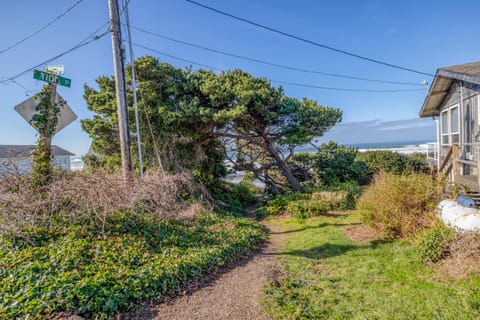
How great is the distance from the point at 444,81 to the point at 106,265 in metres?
12.8

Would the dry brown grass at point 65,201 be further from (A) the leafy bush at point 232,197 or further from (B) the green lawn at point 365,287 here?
(A) the leafy bush at point 232,197

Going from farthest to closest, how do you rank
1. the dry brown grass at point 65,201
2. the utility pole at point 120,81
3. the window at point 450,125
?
the window at point 450,125, the utility pole at point 120,81, the dry brown grass at point 65,201

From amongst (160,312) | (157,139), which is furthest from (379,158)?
(160,312)

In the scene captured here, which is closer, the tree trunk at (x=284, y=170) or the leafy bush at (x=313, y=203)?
the leafy bush at (x=313, y=203)

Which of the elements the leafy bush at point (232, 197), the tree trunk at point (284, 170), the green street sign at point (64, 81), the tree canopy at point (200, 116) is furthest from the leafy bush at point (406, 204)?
the green street sign at point (64, 81)

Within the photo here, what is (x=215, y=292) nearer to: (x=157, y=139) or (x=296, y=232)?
(x=296, y=232)

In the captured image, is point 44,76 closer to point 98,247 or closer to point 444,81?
point 98,247

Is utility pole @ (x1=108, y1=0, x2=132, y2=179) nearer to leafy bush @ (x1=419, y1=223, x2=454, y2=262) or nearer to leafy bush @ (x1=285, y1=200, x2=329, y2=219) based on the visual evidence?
leafy bush @ (x1=285, y1=200, x2=329, y2=219)

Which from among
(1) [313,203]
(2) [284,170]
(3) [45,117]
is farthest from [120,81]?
(2) [284,170]

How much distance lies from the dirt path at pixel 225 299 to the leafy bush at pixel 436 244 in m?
2.80

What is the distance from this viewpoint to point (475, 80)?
257 inches

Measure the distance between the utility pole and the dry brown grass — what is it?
0.85m

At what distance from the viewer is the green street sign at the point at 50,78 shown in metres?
4.52

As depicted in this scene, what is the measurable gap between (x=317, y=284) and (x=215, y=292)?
5.51 ft
